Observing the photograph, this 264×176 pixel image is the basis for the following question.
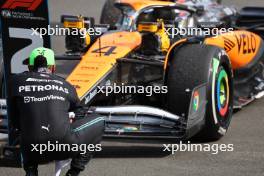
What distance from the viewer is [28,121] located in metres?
6.19

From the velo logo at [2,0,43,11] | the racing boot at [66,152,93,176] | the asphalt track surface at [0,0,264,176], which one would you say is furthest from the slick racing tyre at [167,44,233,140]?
the racing boot at [66,152,93,176]

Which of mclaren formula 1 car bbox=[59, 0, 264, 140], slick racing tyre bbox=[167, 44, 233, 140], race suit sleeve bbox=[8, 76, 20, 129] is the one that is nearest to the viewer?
race suit sleeve bbox=[8, 76, 20, 129]

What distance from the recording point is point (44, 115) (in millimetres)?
6176

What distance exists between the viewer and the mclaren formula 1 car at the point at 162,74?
7.84 meters

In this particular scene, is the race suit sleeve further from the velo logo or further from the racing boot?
the velo logo

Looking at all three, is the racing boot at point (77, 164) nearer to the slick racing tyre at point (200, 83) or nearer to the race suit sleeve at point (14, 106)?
the race suit sleeve at point (14, 106)

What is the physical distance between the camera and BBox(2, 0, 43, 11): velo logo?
7.55 m

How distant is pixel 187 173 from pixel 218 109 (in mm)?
1303

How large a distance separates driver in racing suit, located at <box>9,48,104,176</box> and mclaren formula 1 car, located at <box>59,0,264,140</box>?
1.47 meters

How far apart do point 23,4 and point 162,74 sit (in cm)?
209

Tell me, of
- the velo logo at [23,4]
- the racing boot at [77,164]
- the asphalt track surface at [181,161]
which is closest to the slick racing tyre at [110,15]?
the asphalt track surface at [181,161]

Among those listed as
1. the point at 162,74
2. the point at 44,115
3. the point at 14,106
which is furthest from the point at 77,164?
the point at 162,74

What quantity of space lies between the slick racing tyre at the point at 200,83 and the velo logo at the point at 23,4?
1.59 m

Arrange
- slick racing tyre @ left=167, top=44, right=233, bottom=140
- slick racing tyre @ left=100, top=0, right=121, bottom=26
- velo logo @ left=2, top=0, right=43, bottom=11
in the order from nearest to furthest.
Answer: velo logo @ left=2, top=0, right=43, bottom=11 < slick racing tyre @ left=167, top=44, right=233, bottom=140 < slick racing tyre @ left=100, top=0, right=121, bottom=26
